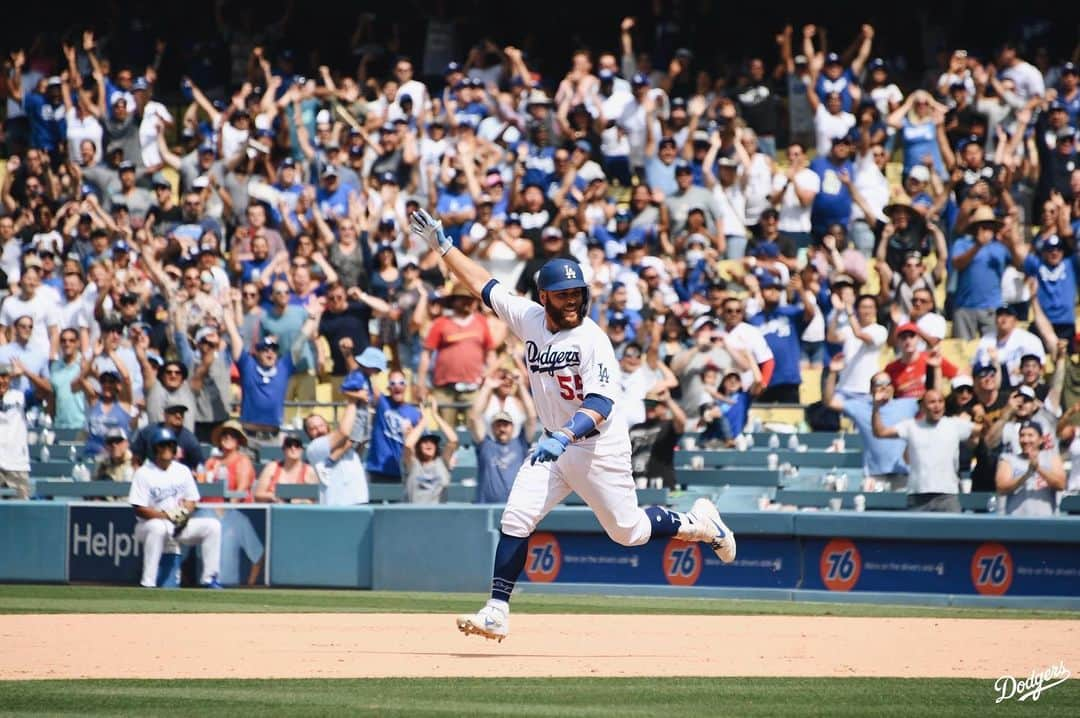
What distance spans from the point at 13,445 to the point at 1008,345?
→ 9032mm

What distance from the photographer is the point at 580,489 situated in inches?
370

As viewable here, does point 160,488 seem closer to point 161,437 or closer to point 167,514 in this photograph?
point 167,514

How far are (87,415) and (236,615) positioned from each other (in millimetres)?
6778

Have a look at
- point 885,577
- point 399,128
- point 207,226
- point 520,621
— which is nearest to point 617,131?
point 399,128

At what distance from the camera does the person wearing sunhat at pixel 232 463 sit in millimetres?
16359

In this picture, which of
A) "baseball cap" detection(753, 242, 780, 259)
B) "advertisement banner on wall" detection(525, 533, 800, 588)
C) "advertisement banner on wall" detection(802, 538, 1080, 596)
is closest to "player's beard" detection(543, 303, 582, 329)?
"advertisement banner on wall" detection(802, 538, 1080, 596)

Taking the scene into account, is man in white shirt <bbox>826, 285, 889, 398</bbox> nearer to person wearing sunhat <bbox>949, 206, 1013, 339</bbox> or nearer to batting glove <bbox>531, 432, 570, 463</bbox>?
person wearing sunhat <bbox>949, 206, 1013, 339</bbox>

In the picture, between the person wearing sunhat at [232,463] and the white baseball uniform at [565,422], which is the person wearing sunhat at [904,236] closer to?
the person wearing sunhat at [232,463]

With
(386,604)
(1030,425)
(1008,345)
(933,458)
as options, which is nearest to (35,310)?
(386,604)

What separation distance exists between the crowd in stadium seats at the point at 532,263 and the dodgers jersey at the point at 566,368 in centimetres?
523

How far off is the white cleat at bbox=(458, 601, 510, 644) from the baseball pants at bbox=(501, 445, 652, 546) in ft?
1.44

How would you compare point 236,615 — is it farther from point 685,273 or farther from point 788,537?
point 685,273

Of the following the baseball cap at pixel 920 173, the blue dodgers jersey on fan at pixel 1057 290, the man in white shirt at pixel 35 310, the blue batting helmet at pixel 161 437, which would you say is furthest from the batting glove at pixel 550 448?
the man in white shirt at pixel 35 310

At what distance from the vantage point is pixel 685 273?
1805cm
